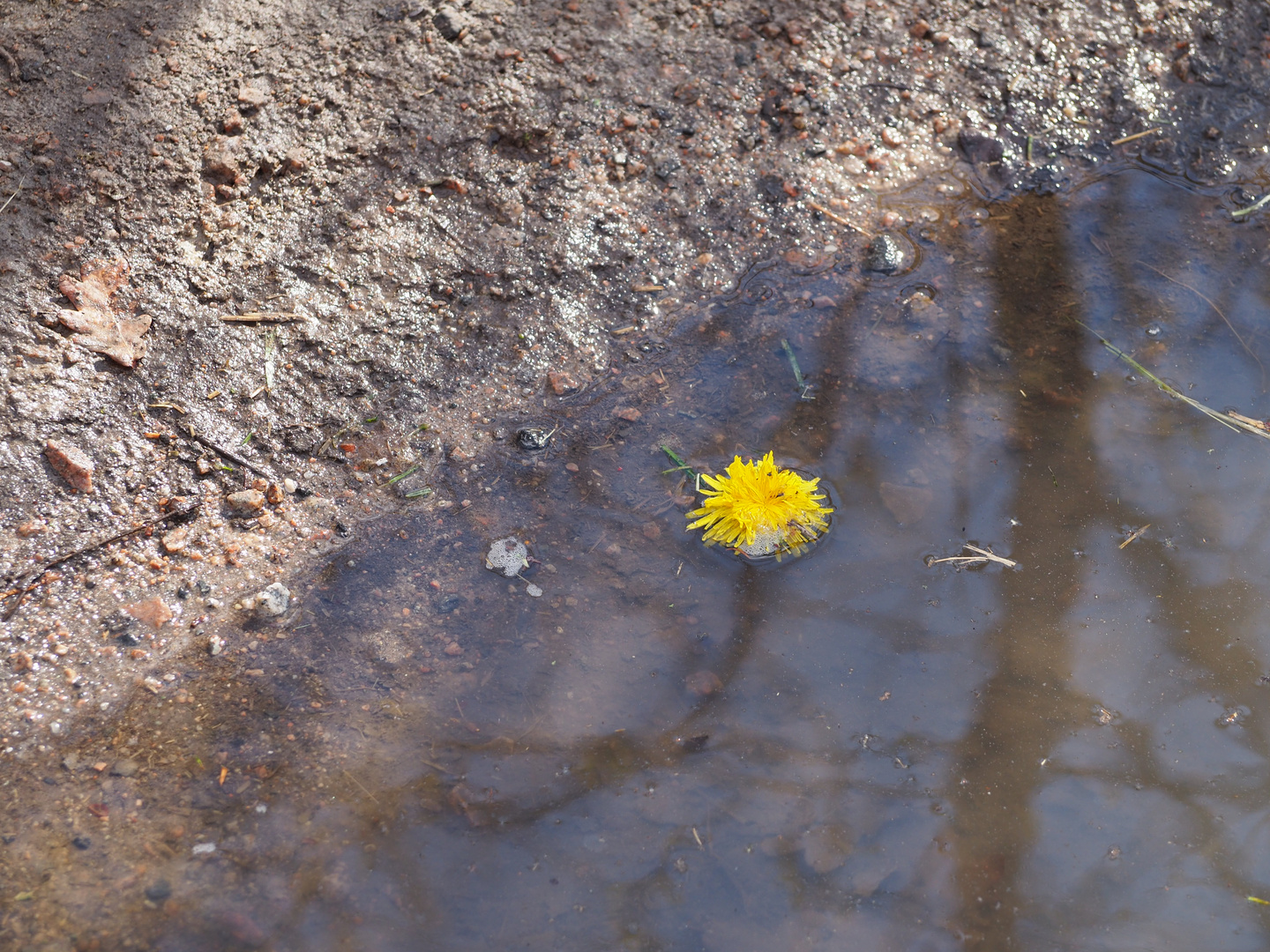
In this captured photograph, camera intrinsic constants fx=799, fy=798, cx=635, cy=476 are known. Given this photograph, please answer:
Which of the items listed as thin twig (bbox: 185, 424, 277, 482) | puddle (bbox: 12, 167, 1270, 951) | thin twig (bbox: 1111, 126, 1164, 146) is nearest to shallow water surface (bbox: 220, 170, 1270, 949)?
puddle (bbox: 12, 167, 1270, 951)

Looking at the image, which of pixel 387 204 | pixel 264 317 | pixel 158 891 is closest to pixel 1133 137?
pixel 387 204

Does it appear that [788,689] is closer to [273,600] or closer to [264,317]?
[273,600]

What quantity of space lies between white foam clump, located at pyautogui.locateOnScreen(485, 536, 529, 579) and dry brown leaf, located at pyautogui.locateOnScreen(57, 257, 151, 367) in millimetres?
1323

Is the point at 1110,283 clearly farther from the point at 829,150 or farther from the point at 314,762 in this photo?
the point at 314,762

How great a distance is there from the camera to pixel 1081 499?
260 centimetres

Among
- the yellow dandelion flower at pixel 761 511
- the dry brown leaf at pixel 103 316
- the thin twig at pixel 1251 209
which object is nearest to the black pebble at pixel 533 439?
the yellow dandelion flower at pixel 761 511

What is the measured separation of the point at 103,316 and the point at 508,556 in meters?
1.54

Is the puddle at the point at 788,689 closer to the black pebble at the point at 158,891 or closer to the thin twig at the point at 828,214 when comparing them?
the black pebble at the point at 158,891

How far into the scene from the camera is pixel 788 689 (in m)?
2.30

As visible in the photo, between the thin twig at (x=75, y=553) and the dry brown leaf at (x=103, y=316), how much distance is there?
52 cm

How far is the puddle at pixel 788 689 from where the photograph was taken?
2.00 meters

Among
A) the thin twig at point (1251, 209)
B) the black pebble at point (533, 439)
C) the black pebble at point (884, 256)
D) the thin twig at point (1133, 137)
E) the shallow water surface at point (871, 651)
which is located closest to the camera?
the shallow water surface at point (871, 651)

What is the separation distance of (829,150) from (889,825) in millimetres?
2514

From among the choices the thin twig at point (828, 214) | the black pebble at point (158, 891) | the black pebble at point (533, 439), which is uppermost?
the thin twig at point (828, 214)
